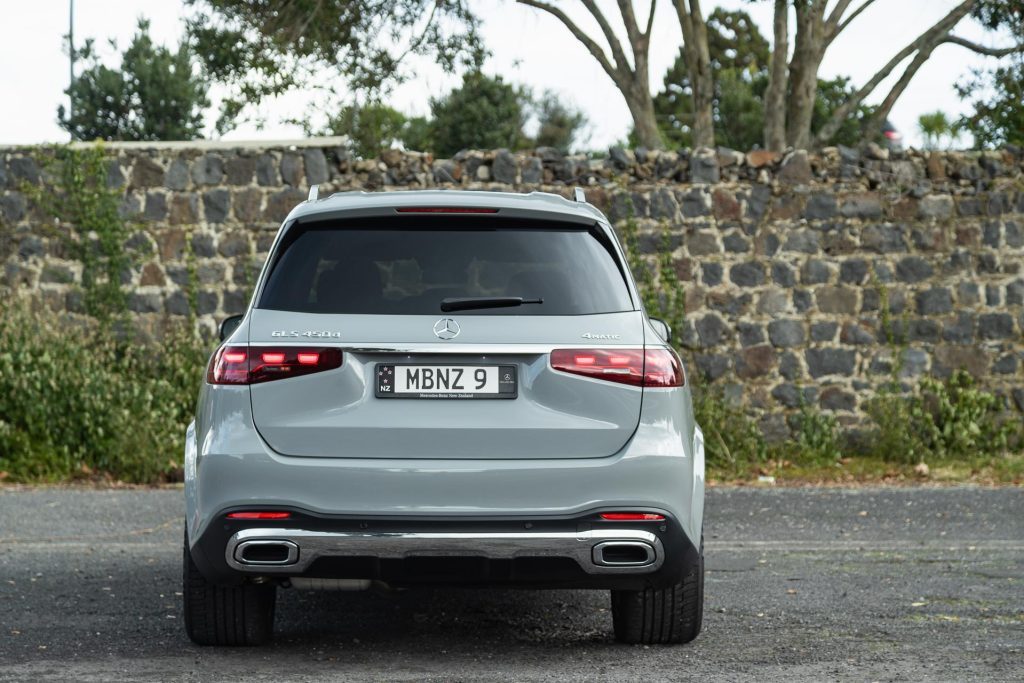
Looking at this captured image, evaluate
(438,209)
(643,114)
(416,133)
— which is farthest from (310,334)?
(416,133)

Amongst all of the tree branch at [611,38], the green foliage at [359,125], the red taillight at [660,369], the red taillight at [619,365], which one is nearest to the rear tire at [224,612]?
the red taillight at [619,365]

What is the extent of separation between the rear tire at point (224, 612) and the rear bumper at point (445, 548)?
0.50 meters

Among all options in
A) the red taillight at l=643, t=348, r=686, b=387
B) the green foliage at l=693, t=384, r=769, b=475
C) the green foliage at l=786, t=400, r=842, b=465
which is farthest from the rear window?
the green foliage at l=786, t=400, r=842, b=465

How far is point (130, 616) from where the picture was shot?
618cm

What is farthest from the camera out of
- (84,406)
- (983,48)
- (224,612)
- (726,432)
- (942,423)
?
(983,48)

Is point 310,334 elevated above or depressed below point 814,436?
above

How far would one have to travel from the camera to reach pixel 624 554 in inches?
189

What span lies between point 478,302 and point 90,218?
8.57 metres

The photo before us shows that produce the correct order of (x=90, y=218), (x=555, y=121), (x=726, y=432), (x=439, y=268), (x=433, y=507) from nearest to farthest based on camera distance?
(x=433, y=507)
(x=439, y=268)
(x=726, y=432)
(x=90, y=218)
(x=555, y=121)

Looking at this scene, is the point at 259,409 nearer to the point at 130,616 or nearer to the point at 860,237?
the point at 130,616

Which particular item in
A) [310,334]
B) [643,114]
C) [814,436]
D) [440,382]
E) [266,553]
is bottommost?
[814,436]

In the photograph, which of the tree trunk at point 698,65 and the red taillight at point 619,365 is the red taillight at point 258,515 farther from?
the tree trunk at point 698,65

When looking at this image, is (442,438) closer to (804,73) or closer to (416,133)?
(804,73)

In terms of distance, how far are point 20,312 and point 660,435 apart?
8858 millimetres
